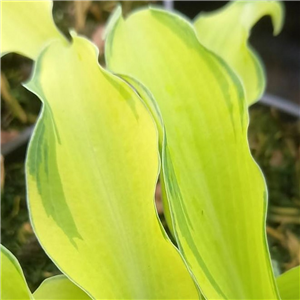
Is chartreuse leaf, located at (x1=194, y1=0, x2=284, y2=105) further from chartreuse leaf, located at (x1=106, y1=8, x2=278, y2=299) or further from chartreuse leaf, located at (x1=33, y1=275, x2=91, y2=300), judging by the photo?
chartreuse leaf, located at (x1=33, y1=275, x2=91, y2=300)

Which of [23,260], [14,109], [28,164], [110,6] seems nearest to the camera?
[28,164]

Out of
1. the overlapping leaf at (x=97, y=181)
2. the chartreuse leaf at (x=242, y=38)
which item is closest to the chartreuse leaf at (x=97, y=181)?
the overlapping leaf at (x=97, y=181)

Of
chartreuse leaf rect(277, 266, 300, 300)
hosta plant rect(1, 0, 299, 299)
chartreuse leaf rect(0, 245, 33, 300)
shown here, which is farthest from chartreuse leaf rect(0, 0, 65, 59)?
chartreuse leaf rect(277, 266, 300, 300)

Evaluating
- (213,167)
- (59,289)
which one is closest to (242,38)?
(213,167)

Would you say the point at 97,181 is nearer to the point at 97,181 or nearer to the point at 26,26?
the point at 97,181

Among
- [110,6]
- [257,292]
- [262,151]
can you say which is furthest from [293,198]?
[110,6]

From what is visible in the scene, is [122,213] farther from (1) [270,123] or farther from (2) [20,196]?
(1) [270,123]

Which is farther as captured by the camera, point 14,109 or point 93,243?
point 14,109

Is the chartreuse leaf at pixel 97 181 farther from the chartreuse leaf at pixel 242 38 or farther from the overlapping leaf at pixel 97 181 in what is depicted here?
the chartreuse leaf at pixel 242 38
